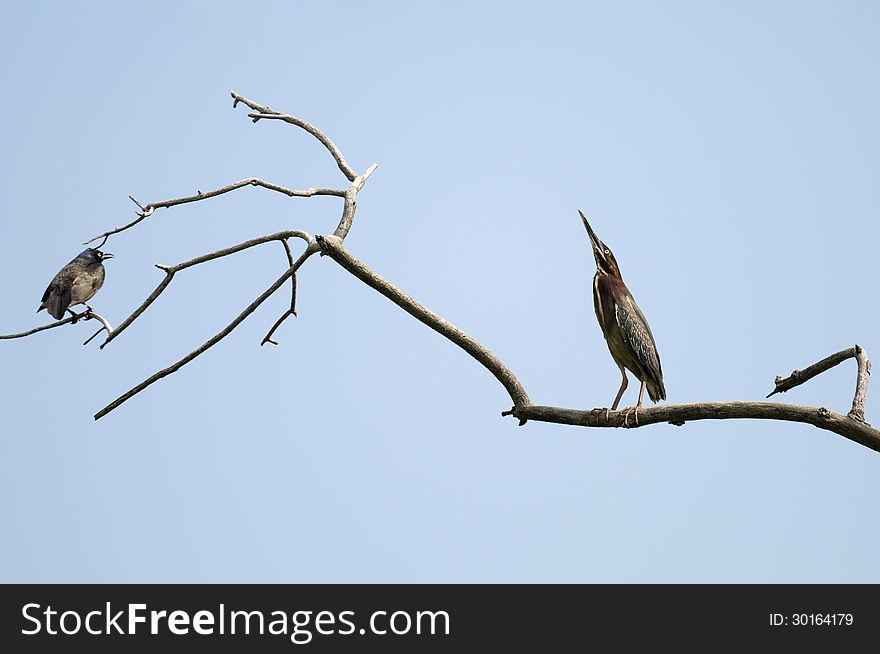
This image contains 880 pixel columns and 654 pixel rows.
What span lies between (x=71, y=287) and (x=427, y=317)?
2525mm

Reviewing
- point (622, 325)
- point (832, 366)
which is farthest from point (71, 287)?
point (832, 366)

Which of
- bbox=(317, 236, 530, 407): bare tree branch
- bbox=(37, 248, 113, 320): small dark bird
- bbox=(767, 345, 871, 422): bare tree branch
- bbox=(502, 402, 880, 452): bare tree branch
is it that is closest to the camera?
bbox=(502, 402, 880, 452): bare tree branch

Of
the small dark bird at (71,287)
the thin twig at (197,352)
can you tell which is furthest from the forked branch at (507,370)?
the small dark bird at (71,287)

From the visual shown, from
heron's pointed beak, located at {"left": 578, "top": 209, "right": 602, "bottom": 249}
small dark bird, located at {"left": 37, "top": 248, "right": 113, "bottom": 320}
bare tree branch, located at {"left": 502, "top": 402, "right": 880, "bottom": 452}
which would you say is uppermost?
small dark bird, located at {"left": 37, "top": 248, "right": 113, "bottom": 320}

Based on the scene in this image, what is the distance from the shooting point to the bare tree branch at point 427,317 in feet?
13.1

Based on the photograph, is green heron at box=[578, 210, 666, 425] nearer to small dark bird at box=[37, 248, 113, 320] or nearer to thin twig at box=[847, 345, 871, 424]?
thin twig at box=[847, 345, 871, 424]

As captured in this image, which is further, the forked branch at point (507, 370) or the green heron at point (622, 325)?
the green heron at point (622, 325)

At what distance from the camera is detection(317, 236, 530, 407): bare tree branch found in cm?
399

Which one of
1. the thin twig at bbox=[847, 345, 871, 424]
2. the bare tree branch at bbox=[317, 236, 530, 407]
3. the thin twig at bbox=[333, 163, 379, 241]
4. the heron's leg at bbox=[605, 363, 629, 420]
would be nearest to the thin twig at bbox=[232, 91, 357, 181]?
the thin twig at bbox=[333, 163, 379, 241]

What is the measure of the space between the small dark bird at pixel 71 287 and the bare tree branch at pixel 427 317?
6.39 feet

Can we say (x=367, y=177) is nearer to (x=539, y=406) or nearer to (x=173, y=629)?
(x=539, y=406)

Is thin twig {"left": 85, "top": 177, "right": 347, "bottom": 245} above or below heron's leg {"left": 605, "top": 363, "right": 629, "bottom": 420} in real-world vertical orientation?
above

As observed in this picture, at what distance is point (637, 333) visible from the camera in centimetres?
434

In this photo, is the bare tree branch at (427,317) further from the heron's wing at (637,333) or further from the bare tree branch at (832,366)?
the bare tree branch at (832,366)
